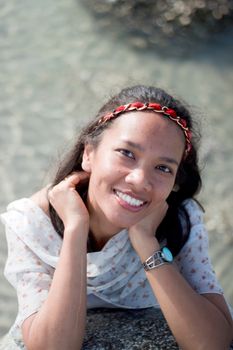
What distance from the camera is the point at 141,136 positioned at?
2654 mm

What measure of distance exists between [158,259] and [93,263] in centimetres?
39

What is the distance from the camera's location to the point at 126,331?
3049mm

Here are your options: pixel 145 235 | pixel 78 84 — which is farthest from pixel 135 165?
pixel 78 84

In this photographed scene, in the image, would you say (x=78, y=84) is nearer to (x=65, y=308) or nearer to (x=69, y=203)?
(x=69, y=203)

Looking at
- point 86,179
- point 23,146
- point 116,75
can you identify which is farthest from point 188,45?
point 86,179

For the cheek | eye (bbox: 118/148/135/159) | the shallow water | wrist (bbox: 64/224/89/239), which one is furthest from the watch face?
the shallow water

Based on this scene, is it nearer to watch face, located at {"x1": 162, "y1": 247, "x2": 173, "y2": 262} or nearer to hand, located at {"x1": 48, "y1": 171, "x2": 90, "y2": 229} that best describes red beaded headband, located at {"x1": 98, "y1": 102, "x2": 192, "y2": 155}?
hand, located at {"x1": 48, "y1": 171, "x2": 90, "y2": 229}

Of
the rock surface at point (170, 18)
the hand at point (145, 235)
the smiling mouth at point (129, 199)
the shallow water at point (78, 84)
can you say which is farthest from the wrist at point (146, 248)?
the rock surface at point (170, 18)

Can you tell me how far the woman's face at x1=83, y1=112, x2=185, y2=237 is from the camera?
2.63m

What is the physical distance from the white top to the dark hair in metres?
0.05

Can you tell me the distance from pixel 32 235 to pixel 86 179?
405 mm

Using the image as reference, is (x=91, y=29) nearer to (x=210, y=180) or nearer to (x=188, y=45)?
(x=188, y=45)

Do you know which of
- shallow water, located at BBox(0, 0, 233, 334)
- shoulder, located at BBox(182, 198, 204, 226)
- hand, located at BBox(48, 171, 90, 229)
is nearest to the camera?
hand, located at BBox(48, 171, 90, 229)

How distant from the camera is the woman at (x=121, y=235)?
2.65m
